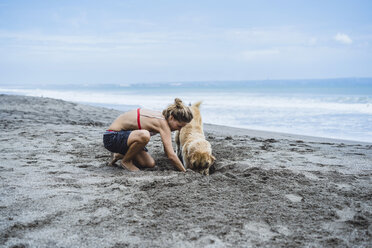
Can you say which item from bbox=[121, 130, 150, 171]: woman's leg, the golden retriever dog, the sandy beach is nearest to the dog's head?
the golden retriever dog

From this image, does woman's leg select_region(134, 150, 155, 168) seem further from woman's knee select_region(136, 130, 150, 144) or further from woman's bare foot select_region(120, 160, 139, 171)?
woman's knee select_region(136, 130, 150, 144)

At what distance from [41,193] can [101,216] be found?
0.83m

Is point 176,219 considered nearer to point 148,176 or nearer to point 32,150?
point 148,176

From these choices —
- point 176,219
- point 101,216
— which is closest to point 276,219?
point 176,219

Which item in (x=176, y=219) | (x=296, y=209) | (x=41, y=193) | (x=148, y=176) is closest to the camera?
(x=176, y=219)

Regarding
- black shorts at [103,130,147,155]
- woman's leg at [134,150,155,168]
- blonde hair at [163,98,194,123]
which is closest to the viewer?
blonde hair at [163,98,194,123]

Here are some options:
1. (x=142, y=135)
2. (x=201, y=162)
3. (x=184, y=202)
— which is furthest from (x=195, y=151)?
(x=184, y=202)

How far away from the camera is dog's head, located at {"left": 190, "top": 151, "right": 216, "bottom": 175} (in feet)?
13.9

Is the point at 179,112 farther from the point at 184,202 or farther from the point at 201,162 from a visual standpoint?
the point at 184,202

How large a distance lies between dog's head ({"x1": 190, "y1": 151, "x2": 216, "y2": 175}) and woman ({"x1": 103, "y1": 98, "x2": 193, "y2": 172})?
0.77ft

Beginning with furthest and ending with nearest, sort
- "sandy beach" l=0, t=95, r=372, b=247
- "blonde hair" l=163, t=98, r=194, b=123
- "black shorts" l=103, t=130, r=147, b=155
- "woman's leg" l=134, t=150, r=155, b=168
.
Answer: "woman's leg" l=134, t=150, r=155, b=168 → "black shorts" l=103, t=130, r=147, b=155 → "blonde hair" l=163, t=98, r=194, b=123 → "sandy beach" l=0, t=95, r=372, b=247

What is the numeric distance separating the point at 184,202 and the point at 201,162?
1.29 meters

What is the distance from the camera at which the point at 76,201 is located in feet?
9.62

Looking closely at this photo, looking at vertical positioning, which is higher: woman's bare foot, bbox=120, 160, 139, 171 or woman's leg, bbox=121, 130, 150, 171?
woman's leg, bbox=121, 130, 150, 171
